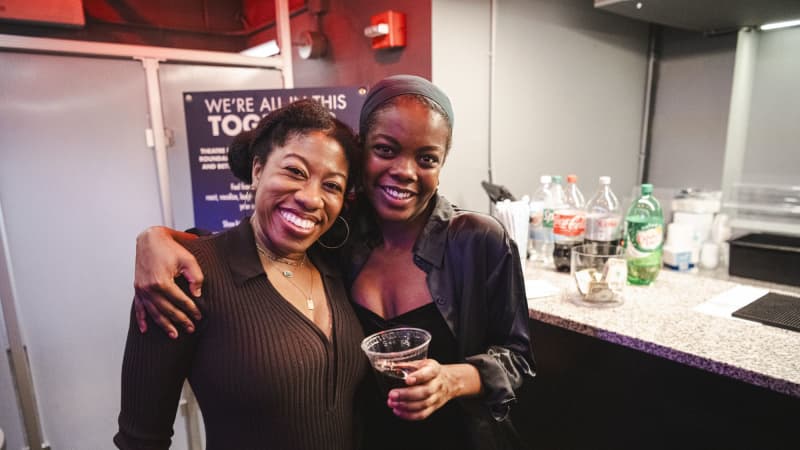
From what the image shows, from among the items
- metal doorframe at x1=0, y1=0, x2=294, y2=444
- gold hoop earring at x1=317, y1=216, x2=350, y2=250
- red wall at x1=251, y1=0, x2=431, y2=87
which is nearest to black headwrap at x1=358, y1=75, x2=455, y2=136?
gold hoop earring at x1=317, y1=216, x2=350, y2=250

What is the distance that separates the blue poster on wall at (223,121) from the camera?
2.40 m

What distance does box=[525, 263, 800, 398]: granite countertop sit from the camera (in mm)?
1332

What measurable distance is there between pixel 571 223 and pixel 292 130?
1.56 metres

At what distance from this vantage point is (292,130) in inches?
45.2

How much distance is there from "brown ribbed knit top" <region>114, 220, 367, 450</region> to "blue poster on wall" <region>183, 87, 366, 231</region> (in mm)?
1478

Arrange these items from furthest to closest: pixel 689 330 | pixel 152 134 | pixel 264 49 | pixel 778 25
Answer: pixel 264 49 < pixel 778 25 < pixel 152 134 < pixel 689 330

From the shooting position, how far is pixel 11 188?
8.07ft

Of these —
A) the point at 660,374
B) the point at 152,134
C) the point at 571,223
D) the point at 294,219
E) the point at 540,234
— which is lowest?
the point at 660,374

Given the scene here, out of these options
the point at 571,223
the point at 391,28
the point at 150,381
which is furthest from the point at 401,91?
the point at 391,28

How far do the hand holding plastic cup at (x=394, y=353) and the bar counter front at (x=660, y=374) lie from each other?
0.81 metres

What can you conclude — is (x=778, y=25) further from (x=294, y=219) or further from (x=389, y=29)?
(x=294, y=219)

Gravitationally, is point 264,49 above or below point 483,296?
above

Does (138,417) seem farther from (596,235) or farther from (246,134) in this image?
(596,235)

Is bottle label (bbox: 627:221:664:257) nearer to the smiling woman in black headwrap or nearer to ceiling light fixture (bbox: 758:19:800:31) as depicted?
the smiling woman in black headwrap
